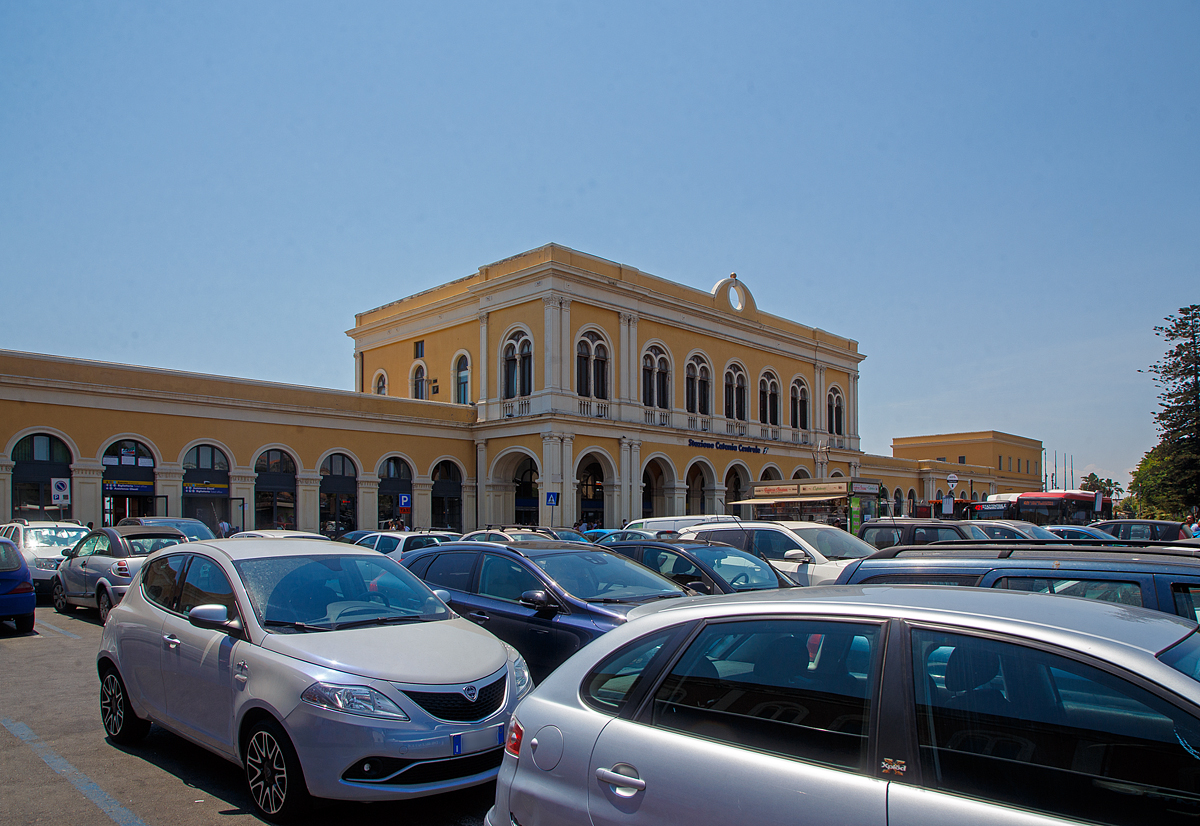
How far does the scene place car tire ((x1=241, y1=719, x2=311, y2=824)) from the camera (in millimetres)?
4711

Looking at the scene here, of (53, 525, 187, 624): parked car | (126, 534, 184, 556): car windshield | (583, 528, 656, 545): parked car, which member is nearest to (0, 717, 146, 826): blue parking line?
(53, 525, 187, 624): parked car

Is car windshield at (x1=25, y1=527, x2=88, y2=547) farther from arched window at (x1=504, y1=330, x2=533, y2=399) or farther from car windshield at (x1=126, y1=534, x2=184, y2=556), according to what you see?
arched window at (x1=504, y1=330, x2=533, y2=399)

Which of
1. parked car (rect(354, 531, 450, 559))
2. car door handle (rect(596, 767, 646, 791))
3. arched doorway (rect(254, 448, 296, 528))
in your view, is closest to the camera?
car door handle (rect(596, 767, 646, 791))

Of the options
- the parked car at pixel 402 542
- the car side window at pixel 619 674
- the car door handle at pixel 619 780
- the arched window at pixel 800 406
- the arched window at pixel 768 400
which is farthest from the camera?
the arched window at pixel 800 406

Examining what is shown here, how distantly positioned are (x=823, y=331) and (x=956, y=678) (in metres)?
49.7

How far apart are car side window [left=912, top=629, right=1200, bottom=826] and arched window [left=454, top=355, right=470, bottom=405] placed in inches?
1460

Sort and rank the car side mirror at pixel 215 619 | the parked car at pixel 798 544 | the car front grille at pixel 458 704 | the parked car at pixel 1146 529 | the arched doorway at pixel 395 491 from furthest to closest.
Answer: the arched doorway at pixel 395 491
the parked car at pixel 1146 529
the parked car at pixel 798 544
the car side mirror at pixel 215 619
the car front grille at pixel 458 704

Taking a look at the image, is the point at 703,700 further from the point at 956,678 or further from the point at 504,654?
the point at 504,654

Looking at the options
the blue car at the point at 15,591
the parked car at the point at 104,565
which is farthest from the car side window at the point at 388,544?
the blue car at the point at 15,591

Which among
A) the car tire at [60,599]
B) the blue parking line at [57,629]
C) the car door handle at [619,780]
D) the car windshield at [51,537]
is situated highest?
the car door handle at [619,780]

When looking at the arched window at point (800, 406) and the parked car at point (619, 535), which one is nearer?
the parked car at point (619, 535)

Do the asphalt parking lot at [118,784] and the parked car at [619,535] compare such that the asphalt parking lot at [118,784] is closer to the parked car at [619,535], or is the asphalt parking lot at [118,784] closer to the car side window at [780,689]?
the car side window at [780,689]

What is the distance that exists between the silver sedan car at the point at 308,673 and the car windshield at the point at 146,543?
738cm

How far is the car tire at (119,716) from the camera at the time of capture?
6230 mm
